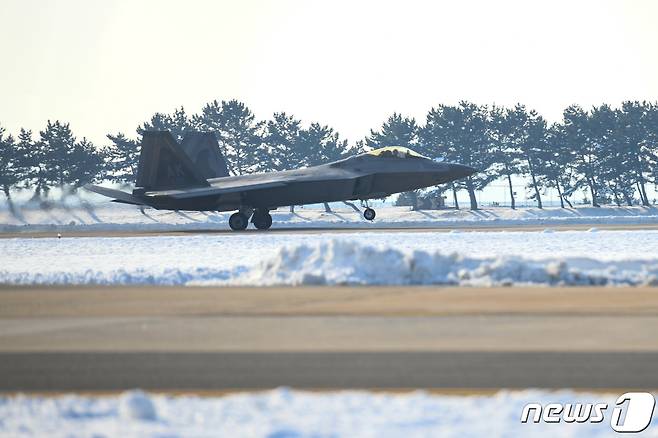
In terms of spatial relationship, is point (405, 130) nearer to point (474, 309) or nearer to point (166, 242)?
point (166, 242)

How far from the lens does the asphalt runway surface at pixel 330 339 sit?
34.5 ft

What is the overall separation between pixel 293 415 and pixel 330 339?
427 cm

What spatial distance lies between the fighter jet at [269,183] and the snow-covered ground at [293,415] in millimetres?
37235

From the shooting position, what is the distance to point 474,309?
16.0 m

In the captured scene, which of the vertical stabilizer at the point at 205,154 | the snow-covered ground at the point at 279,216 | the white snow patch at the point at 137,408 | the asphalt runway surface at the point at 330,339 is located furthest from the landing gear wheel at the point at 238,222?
the white snow patch at the point at 137,408

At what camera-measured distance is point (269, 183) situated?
47.3 m

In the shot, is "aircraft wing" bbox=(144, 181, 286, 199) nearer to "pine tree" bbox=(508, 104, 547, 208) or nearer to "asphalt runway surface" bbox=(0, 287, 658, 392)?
"asphalt runway surface" bbox=(0, 287, 658, 392)

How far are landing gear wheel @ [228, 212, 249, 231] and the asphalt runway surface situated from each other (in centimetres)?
2738

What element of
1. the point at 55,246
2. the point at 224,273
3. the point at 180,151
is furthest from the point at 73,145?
the point at 224,273

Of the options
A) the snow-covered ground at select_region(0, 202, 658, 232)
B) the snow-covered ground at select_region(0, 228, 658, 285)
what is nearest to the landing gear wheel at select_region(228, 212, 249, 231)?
the snow-covered ground at select_region(0, 202, 658, 232)

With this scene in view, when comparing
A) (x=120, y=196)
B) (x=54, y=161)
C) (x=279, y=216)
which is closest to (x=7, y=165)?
(x=54, y=161)

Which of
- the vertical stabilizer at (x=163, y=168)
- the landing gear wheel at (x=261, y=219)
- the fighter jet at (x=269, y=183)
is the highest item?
the vertical stabilizer at (x=163, y=168)

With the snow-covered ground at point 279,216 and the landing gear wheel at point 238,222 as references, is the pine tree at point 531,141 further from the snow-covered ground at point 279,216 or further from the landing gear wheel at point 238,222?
the landing gear wheel at point 238,222

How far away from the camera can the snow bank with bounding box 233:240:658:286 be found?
65.6ft
